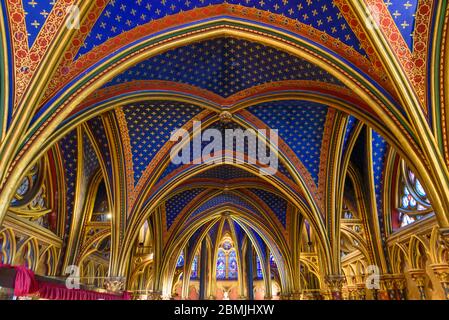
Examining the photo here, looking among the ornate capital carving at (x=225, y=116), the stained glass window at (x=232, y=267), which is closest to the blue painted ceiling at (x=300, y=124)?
the ornate capital carving at (x=225, y=116)

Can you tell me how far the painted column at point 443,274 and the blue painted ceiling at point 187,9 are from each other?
5.89 meters

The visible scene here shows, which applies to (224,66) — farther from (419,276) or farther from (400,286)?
(400,286)

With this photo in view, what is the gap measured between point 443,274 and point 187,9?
914 centimetres

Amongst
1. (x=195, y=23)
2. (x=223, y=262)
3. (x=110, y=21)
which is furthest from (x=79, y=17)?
(x=223, y=262)

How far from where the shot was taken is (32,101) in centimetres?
668

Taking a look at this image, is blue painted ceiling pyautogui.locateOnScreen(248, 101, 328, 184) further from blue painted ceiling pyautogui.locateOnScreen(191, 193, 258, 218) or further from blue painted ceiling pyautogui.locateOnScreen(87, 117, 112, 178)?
blue painted ceiling pyautogui.locateOnScreen(191, 193, 258, 218)

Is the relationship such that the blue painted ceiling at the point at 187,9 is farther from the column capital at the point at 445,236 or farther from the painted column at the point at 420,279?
the painted column at the point at 420,279

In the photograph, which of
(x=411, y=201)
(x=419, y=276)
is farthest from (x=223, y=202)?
(x=419, y=276)

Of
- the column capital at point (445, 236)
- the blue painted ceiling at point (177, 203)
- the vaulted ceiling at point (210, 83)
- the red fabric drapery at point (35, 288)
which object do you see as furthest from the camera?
the blue painted ceiling at point (177, 203)

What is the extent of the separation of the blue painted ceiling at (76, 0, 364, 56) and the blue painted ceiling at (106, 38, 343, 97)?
4.20 ft

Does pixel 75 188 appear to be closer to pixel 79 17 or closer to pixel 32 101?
pixel 32 101

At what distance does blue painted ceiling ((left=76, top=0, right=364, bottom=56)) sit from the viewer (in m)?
7.19

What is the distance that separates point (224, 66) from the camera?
32.0 feet

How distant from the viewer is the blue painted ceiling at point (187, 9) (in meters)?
7.19
